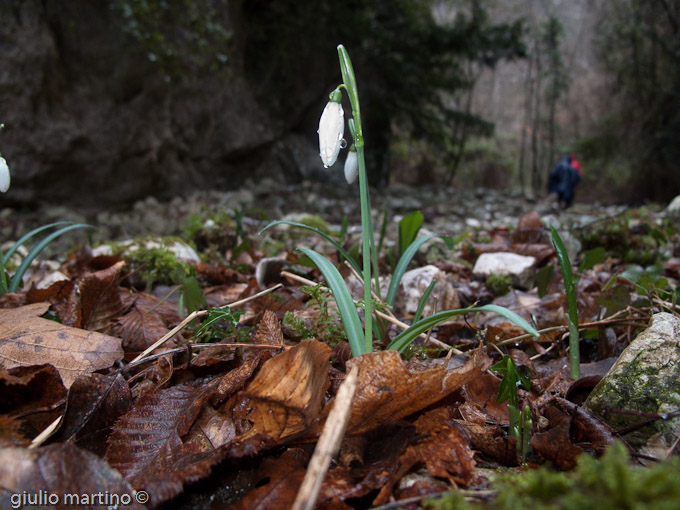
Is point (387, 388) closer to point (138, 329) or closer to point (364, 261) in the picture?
point (364, 261)

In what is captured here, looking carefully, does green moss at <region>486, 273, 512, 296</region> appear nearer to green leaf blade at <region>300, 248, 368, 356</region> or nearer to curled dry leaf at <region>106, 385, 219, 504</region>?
green leaf blade at <region>300, 248, 368, 356</region>

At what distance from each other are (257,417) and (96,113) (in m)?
6.41

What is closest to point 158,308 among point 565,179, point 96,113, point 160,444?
point 160,444

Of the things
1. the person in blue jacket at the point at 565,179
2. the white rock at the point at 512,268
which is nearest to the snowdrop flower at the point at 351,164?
the white rock at the point at 512,268

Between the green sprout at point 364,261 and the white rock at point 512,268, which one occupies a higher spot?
the green sprout at point 364,261

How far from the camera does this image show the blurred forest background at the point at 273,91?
547cm

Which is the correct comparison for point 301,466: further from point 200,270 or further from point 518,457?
point 200,270

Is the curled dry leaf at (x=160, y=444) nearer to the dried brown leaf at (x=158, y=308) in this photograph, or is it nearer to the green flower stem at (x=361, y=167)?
the green flower stem at (x=361, y=167)

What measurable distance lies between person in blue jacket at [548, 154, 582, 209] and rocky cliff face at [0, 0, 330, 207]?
7.20m

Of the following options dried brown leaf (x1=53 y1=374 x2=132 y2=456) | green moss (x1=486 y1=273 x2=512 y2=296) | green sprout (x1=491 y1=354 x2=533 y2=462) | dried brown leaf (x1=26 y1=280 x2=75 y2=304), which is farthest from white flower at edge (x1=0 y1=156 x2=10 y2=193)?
green moss (x1=486 y1=273 x2=512 y2=296)

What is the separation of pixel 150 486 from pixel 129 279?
1434 mm

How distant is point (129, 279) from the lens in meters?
1.86

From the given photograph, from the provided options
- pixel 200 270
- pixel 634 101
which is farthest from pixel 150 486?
pixel 634 101

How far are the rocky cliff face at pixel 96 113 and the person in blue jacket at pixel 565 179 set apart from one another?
7.20 m
